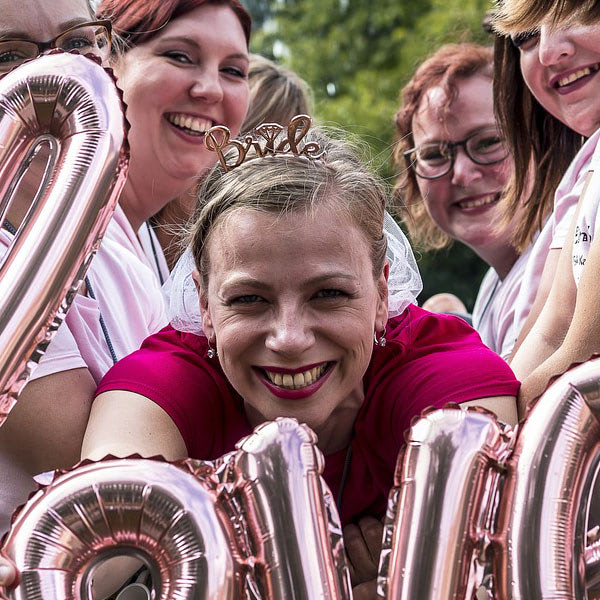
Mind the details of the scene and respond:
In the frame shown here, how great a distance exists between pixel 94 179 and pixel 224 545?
1.92ft

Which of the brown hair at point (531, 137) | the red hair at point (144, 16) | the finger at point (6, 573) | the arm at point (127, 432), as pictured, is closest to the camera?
the finger at point (6, 573)

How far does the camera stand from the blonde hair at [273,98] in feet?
16.9

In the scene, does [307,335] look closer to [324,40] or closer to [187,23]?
[187,23]

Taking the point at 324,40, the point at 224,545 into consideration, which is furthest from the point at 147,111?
the point at 324,40

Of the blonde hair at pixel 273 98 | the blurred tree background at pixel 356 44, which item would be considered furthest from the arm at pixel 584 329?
the blurred tree background at pixel 356 44

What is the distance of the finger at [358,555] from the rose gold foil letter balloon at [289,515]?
1.83 ft

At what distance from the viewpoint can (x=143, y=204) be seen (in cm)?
386

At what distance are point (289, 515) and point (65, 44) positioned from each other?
134 cm

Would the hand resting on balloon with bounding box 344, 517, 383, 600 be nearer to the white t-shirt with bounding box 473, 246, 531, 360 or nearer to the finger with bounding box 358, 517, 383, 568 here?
the finger with bounding box 358, 517, 383, 568

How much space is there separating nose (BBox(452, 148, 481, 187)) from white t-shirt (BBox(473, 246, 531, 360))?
42cm

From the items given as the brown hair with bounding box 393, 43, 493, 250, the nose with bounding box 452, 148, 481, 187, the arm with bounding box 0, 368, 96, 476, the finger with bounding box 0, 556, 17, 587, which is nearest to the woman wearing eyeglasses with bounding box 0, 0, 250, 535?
the arm with bounding box 0, 368, 96, 476

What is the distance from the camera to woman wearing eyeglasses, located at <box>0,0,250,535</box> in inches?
89.0

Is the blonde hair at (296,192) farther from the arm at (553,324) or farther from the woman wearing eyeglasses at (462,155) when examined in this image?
the woman wearing eyeglasses at (462,155)

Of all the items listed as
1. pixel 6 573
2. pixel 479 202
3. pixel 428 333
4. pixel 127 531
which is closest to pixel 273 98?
pixel 479 202
